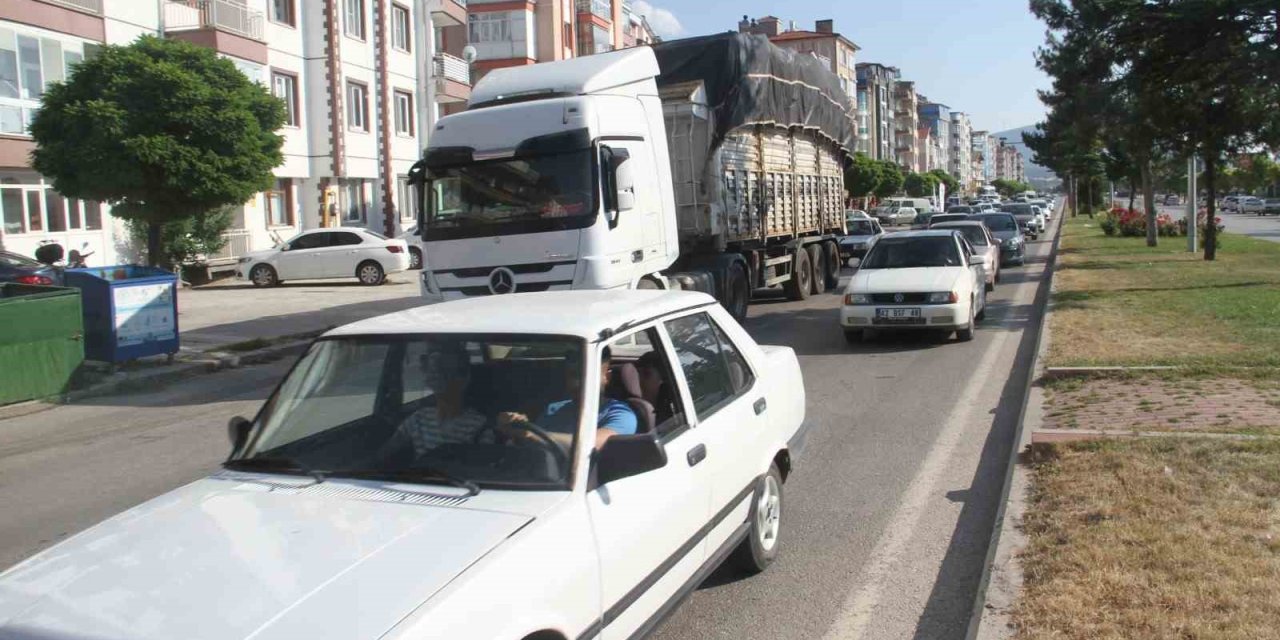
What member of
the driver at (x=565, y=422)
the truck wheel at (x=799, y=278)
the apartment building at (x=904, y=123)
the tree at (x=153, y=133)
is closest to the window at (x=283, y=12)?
the tree at (x=153, y=133)

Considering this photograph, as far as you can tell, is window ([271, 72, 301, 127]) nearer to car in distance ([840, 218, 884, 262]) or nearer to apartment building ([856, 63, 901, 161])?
car in distance ([840, 218, 884, 262])

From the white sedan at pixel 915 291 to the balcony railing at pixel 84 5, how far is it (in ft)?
63.3

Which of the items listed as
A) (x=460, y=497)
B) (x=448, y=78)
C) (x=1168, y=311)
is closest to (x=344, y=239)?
(x=448, y=78)

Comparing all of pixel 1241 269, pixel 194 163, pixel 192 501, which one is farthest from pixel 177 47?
pixel 1241 269

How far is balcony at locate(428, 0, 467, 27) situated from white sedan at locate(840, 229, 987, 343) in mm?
28052

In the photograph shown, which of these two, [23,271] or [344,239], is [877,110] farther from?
A: [23,271]

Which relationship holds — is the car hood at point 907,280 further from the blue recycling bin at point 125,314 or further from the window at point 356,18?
the window at point 356,18

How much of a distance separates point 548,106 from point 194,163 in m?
6.66

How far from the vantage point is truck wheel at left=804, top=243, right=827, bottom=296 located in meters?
22.0

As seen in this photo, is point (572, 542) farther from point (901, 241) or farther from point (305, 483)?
point (901, 241)

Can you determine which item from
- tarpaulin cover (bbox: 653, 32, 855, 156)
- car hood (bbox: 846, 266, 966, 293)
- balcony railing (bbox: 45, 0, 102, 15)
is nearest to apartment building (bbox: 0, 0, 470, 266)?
balcony railing (bbox: 45, 0, 102, 15)

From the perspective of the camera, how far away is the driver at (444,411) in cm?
387

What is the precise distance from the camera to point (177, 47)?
53.9ft

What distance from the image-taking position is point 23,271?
17.9 metres
